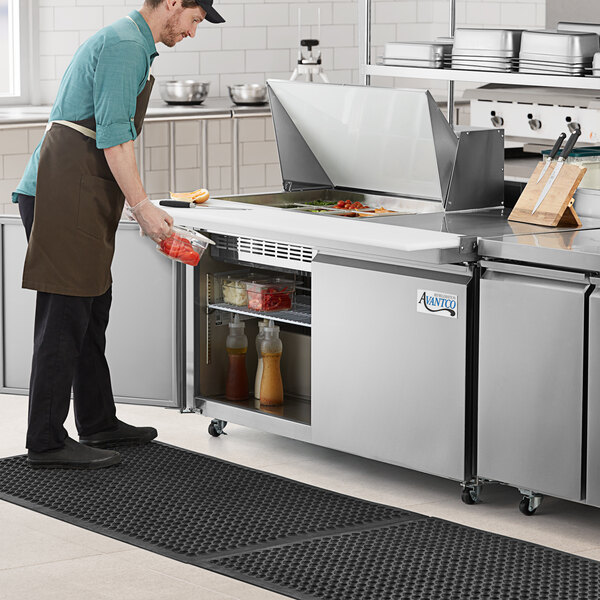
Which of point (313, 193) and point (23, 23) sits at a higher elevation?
point (23, 23)

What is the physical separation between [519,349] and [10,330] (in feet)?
7.79

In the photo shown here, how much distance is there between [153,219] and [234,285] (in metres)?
0.64

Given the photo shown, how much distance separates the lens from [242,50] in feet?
26.3

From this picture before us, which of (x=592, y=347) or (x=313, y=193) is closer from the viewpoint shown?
(x=592, y=347)

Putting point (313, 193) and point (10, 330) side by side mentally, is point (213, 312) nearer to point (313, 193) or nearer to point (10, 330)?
point (313, 193)

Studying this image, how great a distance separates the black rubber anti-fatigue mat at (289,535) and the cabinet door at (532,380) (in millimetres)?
236

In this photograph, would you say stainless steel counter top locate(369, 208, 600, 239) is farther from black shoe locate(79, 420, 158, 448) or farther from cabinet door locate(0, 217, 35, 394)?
cabinet door locate(0, 217, 35, 394)

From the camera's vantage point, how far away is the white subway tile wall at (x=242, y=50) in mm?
7391

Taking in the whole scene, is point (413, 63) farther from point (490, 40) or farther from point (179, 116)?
point (179, 116)

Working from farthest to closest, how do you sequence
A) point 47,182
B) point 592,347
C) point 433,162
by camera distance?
point 433,162, point 47,182, point 592,347

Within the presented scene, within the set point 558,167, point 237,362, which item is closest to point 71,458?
point 237,362

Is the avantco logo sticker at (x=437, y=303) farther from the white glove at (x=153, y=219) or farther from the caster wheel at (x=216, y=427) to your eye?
the caster wheel at (x=216, y=427)

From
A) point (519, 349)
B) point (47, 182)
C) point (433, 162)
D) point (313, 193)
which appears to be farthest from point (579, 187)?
point (47, 182)

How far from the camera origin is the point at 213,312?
4.82 m
